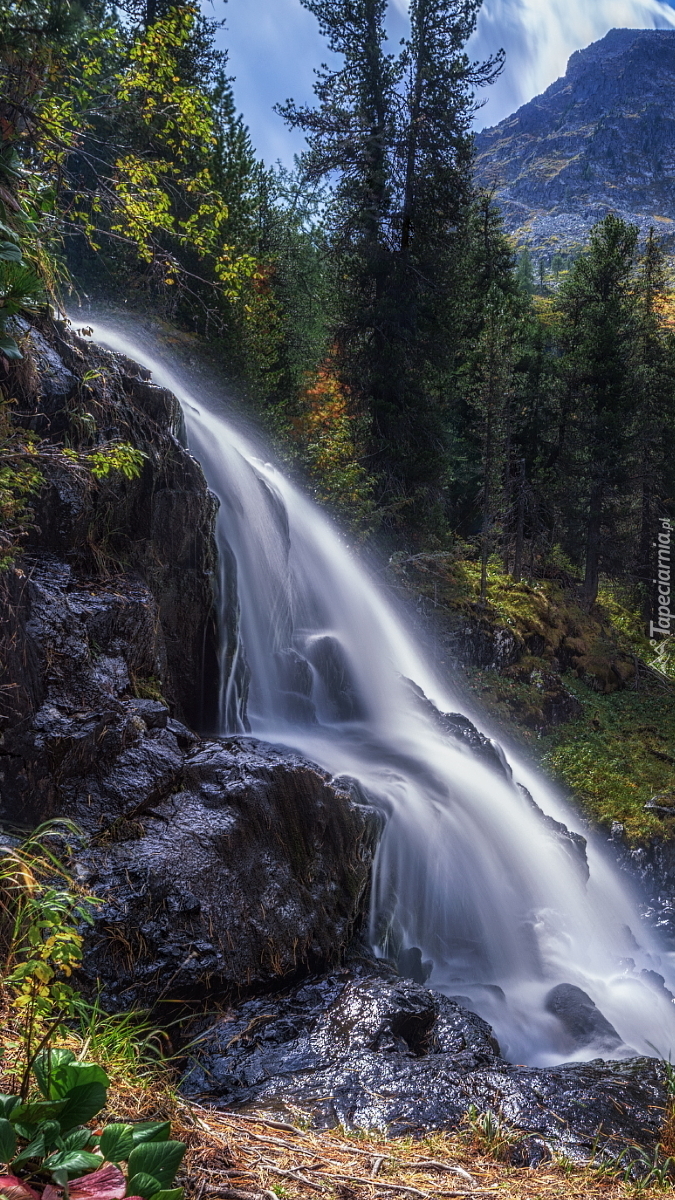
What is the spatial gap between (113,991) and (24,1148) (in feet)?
8.26

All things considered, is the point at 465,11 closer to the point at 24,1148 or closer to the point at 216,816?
the point at 216,816

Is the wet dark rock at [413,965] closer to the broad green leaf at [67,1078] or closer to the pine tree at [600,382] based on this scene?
the broad green leaf at [67,1078]

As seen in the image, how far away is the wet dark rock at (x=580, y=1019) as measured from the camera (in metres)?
5.69

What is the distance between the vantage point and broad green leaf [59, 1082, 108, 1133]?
1.63m

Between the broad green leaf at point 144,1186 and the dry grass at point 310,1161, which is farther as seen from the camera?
the dry grass at point 310,1161

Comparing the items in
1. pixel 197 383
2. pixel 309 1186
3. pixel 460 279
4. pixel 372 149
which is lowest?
pixel 309 1186

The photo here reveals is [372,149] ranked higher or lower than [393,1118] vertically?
higher

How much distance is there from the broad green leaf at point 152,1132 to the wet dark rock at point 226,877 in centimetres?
251

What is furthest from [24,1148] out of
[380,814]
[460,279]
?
[460,279]

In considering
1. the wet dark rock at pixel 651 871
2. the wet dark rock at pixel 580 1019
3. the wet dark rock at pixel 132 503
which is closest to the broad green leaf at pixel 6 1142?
the wet dark rock at pixel 132 503

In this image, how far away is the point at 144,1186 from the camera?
4.70ft

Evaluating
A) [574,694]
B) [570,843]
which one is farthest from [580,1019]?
[574,694]

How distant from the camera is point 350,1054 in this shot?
3.96 metres

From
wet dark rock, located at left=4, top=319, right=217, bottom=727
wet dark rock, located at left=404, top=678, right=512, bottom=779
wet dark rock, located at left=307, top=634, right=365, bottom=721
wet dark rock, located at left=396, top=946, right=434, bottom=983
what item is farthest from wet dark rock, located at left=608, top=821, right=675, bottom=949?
wet dark rock, located at left=4, top=319, right=217, bottom=727
